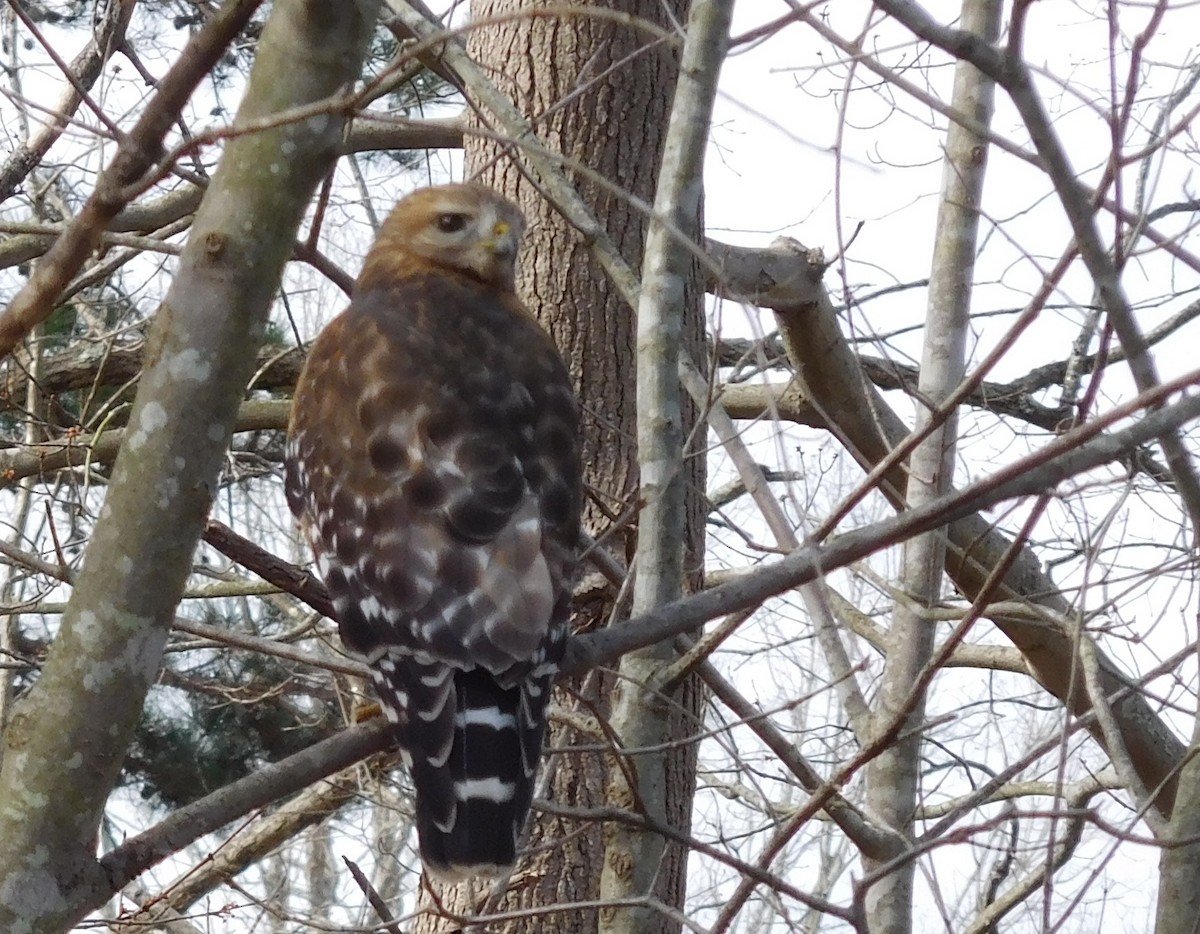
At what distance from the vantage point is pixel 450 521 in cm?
333

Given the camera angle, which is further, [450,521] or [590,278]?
[590,278]

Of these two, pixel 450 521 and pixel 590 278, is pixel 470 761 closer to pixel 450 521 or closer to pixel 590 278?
pixel 450 521

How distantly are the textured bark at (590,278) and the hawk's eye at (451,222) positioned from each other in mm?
614

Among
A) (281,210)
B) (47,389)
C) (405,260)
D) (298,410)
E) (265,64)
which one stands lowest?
(281,210)

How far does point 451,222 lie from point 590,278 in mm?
911

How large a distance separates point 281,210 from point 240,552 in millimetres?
1088

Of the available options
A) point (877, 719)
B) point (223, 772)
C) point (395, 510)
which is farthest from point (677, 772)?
point (223, 772)

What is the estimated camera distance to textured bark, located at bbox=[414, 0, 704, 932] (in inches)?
199

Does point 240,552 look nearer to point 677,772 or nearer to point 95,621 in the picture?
point 95,621

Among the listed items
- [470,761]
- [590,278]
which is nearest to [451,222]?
[590,278]

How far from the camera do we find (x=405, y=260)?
4.61m

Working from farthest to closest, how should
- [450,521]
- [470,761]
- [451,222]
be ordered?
[451,222] → [450,521] → [470,761]

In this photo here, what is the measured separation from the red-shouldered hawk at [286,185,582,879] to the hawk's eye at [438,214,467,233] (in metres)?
0.19

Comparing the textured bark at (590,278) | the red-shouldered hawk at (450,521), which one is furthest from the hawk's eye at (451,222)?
the textured bark at (590,278)
